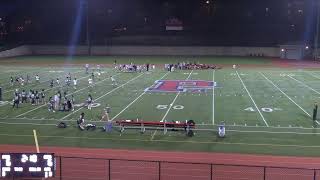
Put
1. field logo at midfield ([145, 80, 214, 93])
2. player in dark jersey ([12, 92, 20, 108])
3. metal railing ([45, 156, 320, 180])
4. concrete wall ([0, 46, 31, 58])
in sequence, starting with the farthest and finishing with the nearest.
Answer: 1. concrete wall ([0, 46, 31, 58])
2. field logo at midfield ([145, 80, 214, 93])
3. player in dark jersey ([12, 92, 20, 108])
4. metal railing ([45, 156, 320, 180])

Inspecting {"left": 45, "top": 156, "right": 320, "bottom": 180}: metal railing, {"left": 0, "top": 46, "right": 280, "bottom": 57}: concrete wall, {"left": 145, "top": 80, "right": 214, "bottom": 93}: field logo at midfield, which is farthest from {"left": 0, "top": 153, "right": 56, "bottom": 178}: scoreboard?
{"left": 0, "top": 46, "right": 280, "bottom": 57}: concrete wall

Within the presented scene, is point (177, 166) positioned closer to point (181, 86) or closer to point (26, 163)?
point (26, 163)

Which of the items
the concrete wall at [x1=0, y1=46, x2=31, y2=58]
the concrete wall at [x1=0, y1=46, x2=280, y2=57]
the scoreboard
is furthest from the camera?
the concrete wall at [x1=0, y1=46, x2=280, y2=57]

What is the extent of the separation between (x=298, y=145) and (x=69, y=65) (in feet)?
147

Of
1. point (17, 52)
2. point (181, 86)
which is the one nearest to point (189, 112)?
point (181, 86)

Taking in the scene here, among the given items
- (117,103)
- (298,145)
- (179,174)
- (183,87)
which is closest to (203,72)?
(183,87)

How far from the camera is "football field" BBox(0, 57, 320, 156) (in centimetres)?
2073

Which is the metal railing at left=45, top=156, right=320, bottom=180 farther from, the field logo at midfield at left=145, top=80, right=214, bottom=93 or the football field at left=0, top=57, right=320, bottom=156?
the field logo at midfield at left=145, top=80, right=214, bottom=93

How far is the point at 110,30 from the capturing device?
91188 millimetres

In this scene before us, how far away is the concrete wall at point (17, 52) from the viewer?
75688mm

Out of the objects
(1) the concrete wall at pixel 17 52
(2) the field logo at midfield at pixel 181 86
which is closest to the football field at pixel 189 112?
(2) the field logo at midfield at pixel 181 86

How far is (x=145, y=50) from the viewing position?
3211 inches

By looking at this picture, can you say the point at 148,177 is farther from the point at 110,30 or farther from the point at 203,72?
the point at 110,30

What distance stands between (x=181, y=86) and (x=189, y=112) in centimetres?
1186
